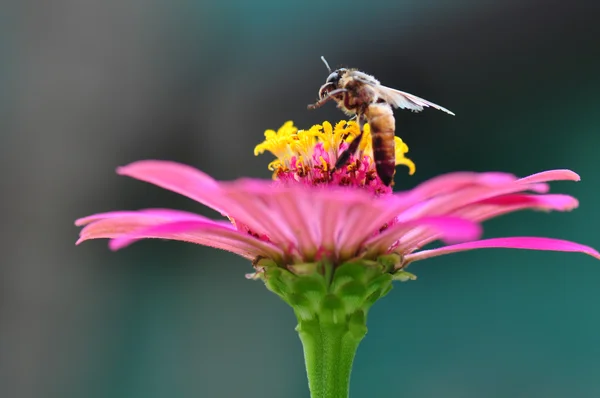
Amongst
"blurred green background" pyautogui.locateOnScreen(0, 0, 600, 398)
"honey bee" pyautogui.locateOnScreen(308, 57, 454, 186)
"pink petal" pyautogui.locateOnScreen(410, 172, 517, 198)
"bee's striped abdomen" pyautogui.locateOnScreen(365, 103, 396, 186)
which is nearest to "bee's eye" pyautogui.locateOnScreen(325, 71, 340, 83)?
"honey bee" pyautogui.locateOnScreen(308, 57, 454, 186)

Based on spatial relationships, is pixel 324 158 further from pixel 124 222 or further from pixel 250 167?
pixel 250 167

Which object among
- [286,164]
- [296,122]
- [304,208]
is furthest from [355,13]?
[304,208]

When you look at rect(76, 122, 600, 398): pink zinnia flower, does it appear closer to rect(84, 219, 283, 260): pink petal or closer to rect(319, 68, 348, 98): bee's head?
rect(84, 219, 283, 260): pink petal

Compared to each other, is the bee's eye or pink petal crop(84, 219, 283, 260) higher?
the bee's eye

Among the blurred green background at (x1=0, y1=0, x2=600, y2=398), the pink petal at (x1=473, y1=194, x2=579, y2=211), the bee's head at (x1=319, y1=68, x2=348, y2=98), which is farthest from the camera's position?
the blurred green background at (x1=0, y1=0, x2=600, y2=398)

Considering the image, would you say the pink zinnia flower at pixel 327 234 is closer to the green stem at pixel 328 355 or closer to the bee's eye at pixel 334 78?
the green stem at pixel 328 355

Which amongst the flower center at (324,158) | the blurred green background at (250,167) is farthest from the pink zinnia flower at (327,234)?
the blurred green background at (250,167)

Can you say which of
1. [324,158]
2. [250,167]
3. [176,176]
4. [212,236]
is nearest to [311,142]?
[324,158]
